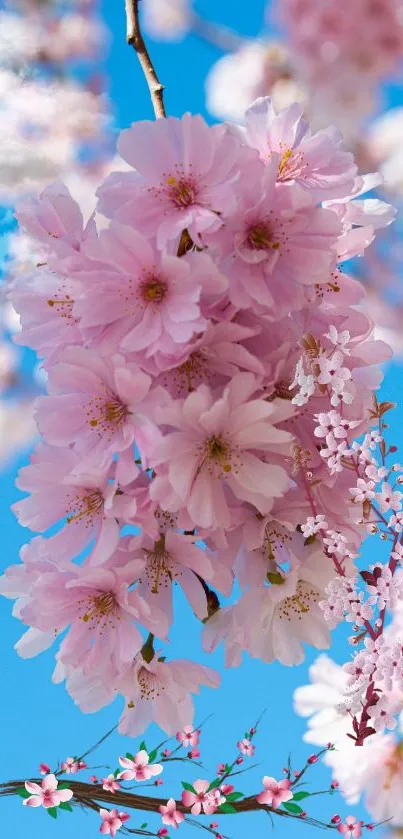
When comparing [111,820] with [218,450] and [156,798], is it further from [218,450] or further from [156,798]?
[218,450]

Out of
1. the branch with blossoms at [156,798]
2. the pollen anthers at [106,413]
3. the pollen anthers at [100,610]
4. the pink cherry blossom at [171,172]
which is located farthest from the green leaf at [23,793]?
the pink cherry blossom at [171,172]

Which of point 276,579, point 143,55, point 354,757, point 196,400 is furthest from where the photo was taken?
point 354,757

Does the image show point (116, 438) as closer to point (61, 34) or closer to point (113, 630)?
point (113, 630)

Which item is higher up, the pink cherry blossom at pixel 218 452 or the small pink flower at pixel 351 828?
the pink cherry blossom at pixel 218 452

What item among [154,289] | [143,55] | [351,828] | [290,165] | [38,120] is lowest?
[351,828]

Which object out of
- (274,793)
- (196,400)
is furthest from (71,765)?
(196,400)

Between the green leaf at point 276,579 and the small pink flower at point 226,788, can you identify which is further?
the small pink flower at point 226,788

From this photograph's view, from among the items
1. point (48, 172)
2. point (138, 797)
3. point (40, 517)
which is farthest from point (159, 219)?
point (48, 172)

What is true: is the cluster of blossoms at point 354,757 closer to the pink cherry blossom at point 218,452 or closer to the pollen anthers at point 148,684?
the pollen anthers at point 148,684
